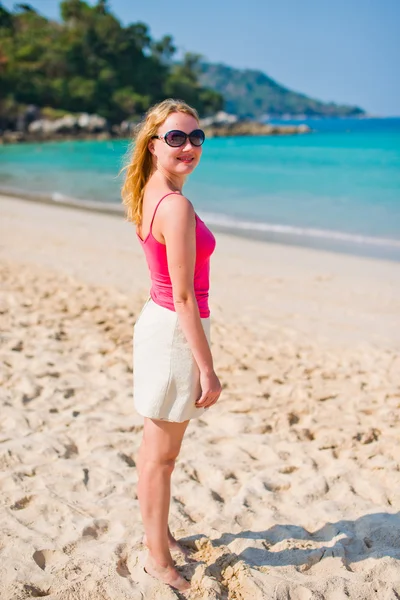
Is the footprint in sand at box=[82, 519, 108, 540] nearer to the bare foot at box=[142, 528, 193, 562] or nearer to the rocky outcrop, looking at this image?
the bare foot at box=[142, 528, 193, 562]

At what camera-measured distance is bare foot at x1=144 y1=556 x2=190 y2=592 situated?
7.71 feet

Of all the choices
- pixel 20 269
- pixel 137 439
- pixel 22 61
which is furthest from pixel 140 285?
pixel 22 61

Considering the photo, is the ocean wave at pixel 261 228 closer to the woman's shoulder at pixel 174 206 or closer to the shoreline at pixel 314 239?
the shoreline at pixel 314 239

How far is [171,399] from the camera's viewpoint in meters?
2.11

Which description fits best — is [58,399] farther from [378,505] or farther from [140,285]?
[140,285]

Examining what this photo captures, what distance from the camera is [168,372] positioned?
2098 millimetres

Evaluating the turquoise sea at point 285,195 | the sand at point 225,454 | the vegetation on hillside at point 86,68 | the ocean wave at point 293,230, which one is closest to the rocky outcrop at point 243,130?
the vegetation on hillside at point 86,68

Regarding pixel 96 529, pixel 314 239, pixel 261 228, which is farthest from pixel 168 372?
pixel 261 228

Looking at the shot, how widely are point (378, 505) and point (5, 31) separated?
9454 centimetres

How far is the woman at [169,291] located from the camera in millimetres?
1996

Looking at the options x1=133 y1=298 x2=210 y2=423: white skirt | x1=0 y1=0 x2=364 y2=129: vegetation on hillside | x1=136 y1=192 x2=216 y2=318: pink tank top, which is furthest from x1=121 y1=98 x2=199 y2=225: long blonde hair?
x1=0 y1=0 x2=364 y2=129: vegetation on hillside

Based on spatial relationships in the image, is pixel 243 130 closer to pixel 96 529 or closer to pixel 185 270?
pixel 96 529

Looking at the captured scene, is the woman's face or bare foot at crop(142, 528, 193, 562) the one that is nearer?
the woman's face

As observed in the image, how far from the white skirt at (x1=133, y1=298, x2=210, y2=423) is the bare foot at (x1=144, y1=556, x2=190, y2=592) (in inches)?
27.4
